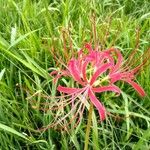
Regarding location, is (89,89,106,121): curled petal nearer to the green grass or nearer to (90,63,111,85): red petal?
(90,63,111,85): red petal

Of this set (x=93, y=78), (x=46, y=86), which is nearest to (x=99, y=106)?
(x=93, y=78)

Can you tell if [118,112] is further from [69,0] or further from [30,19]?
[69,0]

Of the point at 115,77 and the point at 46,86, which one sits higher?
the point at 115,77

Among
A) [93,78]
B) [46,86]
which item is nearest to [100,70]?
[93,78]

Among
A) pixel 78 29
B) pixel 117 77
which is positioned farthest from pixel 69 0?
pixel 117 77

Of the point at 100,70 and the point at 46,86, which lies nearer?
the point at 100,70

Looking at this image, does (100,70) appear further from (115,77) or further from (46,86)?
(46,86)

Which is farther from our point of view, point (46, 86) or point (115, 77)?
point (46, 86)

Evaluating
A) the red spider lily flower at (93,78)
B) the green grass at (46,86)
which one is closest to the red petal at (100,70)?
the red spider lily flower at (93,78)

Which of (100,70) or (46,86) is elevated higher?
(100,70)

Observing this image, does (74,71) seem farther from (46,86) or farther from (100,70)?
(46,86)
